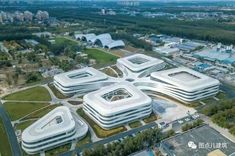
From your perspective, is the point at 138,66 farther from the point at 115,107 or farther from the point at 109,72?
the point at 115,107

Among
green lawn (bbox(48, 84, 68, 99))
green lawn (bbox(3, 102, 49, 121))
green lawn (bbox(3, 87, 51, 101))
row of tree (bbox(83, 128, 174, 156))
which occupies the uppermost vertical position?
row of tree (bbox(83, 128, 174, 156))

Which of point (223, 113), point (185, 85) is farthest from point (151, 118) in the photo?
point (223, 113)

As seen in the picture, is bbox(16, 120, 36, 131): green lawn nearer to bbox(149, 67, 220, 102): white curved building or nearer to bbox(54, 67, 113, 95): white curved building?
bbox(54, 67, 113, 95): white curved building

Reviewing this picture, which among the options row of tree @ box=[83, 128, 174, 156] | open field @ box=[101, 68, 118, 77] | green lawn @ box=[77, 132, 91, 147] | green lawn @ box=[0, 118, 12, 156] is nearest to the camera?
row of tree @ box=[83, 128, 174, 156]

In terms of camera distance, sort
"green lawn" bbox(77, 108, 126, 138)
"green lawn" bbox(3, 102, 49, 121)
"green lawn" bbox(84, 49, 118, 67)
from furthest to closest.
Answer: "green lawn" bbox(84, 49, 118, 67) → "green lawn" bbox(3, 102, 49, 121) → "green lawn" bbox(77, 108, 126, 138)

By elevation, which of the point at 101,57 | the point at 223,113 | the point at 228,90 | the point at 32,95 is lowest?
the point at 228,90

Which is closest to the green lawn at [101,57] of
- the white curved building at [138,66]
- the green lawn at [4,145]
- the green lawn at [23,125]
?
the white curved building at [138,66]

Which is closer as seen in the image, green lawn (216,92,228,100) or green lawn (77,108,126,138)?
green lawn (77,108,126,138)

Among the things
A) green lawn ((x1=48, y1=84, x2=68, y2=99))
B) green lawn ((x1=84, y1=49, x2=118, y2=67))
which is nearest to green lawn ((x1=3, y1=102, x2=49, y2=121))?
green lawn ((x1=48, y1=84, x2=68, y2=99))
